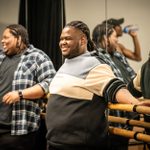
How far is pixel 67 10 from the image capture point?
9.10 ft

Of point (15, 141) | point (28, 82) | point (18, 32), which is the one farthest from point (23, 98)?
point (18, 32)

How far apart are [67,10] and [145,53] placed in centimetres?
89

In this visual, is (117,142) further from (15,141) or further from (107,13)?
(107,13)

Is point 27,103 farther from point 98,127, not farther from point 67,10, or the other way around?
point 67,10

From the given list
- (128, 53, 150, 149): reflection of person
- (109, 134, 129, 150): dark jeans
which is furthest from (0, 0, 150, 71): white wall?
(109, 134, 129, 150): dark jeans

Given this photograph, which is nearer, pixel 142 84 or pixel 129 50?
pixel 142 84

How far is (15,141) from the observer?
209cm

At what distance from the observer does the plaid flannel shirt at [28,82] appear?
2074 millimetres

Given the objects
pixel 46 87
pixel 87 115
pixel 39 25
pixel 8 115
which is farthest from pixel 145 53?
pixel 39 25

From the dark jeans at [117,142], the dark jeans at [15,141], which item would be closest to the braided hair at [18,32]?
the dark jeans at [15,141]

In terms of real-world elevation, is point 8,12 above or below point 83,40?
above

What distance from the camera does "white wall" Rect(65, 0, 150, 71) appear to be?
2.20 m

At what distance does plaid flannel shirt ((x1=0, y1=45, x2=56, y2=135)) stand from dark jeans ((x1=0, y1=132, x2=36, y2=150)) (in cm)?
4

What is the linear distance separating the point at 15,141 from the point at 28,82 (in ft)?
1.16
